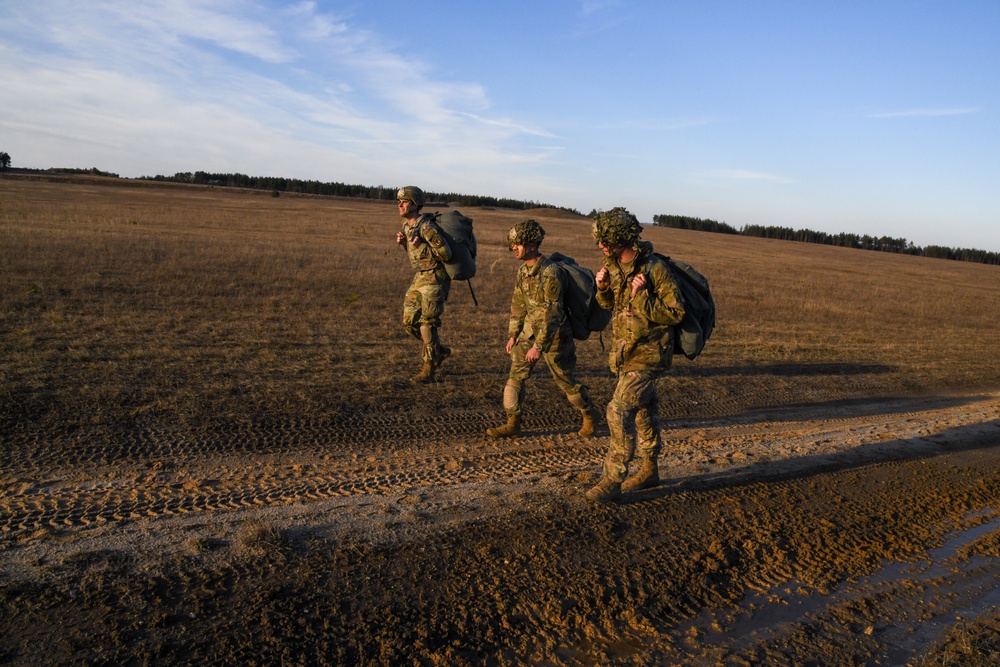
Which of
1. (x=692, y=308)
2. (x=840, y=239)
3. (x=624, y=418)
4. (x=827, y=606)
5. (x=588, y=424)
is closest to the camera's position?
(x=827, y=606)

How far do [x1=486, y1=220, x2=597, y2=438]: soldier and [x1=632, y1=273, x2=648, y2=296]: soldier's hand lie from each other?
1.31m

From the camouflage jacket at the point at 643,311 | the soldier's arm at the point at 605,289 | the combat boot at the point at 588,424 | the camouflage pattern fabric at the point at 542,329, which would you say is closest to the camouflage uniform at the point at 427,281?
the camouflage pattern fabric at the point at 542,329

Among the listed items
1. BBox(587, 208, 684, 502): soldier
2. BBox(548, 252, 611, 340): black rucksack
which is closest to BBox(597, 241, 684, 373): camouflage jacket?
BBox(587, 208, 684, 502): soldier

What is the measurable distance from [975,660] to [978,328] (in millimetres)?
19675

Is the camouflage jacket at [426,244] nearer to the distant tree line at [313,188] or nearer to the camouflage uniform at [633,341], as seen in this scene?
the camouflage uniform at [633,341]

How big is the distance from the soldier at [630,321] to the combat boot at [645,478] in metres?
0.34

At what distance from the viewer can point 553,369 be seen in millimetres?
7211

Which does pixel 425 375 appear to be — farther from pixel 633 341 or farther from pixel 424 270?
pixel 633 341

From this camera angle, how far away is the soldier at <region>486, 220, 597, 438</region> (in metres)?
6.65

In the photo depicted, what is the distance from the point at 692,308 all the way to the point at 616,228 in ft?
2.77

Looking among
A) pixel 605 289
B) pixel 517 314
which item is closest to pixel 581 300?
pixel 517 314

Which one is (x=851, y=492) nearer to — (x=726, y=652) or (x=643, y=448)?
(x=643, y=448)

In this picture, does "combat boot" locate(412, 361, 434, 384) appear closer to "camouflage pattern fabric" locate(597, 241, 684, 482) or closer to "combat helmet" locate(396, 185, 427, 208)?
"combat helmet" locate(396, 185, 427, 208)

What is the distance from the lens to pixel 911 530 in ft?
18.7
